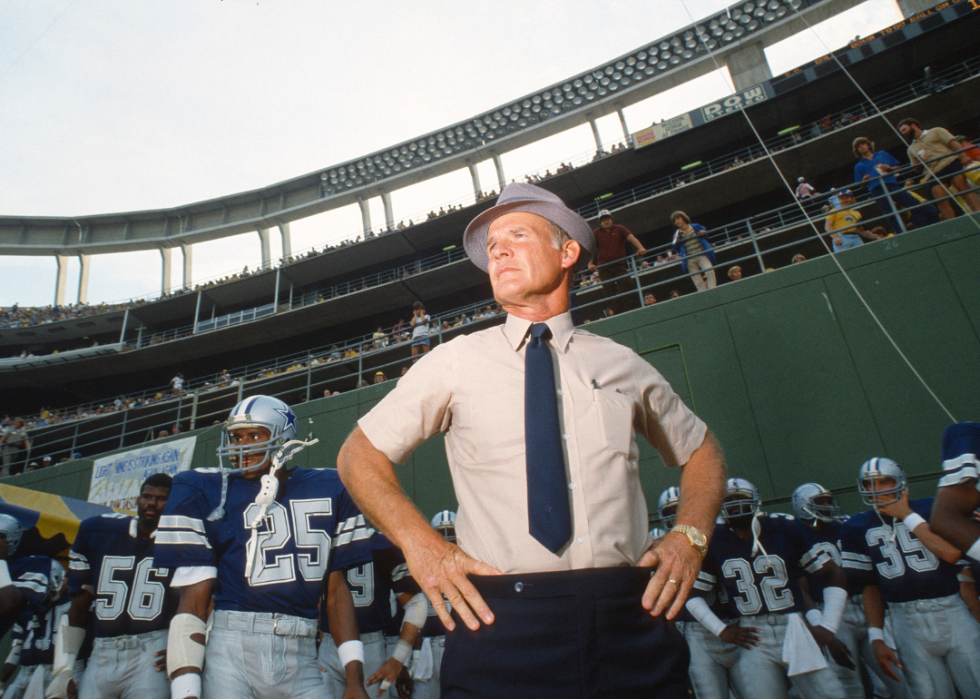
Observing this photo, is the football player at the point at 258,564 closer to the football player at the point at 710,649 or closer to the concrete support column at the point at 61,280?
the football player at the point at 710,649

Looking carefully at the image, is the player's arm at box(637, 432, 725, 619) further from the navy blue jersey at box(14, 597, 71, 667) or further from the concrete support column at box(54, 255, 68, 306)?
the concrete support column at box(54, 255, 68, 306)

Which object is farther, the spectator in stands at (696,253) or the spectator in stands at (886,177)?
the spectator in stands at (696,253)

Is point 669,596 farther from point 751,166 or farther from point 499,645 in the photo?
point 751,166

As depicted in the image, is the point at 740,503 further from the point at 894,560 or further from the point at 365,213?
the point at 365,213

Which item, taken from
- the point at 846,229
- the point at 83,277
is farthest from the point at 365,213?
the point at 846,229

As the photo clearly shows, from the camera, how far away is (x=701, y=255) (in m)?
8.98

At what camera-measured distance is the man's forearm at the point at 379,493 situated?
1.34m

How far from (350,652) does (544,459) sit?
220cm

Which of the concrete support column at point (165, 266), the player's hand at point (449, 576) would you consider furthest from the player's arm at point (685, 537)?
the concrete support column at point (165, 266)

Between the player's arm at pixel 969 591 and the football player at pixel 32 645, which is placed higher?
the football player at pixel 32 645

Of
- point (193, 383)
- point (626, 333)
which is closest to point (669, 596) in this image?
point (626, 333)

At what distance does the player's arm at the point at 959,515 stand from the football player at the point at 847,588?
2705 mm

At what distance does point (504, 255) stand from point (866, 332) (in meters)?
7.53

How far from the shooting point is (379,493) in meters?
1.40
